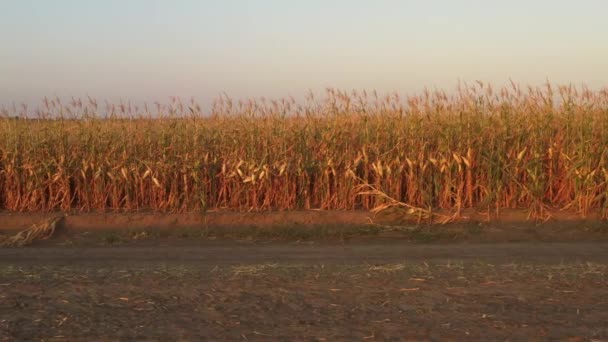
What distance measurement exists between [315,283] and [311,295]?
1.71ft

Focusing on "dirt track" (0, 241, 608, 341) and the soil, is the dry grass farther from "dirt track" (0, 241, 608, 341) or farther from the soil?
"dirt track" (0, 241, 608, 341)

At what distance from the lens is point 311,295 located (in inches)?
253

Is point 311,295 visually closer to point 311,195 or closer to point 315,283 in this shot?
point 315,283

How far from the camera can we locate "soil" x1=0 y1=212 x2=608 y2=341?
213 inches

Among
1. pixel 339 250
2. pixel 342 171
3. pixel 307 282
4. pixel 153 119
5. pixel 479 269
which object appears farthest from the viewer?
pixel 153 119

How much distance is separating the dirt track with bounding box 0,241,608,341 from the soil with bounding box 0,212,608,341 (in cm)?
2

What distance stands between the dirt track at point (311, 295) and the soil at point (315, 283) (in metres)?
0.02

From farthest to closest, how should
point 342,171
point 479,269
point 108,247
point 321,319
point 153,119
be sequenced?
point 153,119
point 342,171
point 108,247
point 479,269
point 321,319

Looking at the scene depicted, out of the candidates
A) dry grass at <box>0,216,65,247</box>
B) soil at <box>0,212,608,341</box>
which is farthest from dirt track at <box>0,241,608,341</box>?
dry grass at <box>0,216,65,247</box>

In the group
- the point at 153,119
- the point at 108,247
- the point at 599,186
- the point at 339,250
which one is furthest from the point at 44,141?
the point at 599,186

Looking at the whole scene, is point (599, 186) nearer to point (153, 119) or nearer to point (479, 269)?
point (479, 269)

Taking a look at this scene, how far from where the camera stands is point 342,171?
40.4 ft

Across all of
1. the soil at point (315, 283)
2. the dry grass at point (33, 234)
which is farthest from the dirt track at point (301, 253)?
the dry grass at point (33, 234)

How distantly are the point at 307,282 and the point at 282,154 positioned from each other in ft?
18.4
